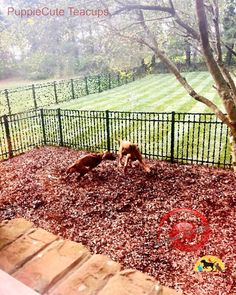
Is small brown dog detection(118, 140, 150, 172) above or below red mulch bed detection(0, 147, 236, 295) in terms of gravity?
above

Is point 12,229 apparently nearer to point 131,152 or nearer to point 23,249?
point 23,249

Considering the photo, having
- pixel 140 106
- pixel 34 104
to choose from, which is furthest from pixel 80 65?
pixel 140 106

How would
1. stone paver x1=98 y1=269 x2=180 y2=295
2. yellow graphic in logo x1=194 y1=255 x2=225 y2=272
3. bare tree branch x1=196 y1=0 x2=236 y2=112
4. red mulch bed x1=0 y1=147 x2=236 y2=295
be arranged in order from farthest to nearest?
bare tree branch x1=196 y1=0 x2=236 y2=112, red mulch bed x1=0 y1=147 x2=236 y2=295, yellow graphic in logo x1=194 y1=255 x2=225 y2=272, stone paver x1=98 y1=269 x2=180 y2=295

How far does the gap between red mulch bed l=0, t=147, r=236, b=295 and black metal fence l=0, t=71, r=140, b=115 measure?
33.4 ft

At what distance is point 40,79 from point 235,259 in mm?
28961

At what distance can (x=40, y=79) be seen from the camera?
2950 centimetres

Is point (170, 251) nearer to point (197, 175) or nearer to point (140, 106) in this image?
point (197, 175)

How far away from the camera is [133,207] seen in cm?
504

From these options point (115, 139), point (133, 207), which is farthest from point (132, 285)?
point (115, 139)

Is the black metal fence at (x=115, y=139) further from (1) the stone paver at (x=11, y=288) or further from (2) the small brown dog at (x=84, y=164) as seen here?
(1) the stone paver at (x=11, y=288)

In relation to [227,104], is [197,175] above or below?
below

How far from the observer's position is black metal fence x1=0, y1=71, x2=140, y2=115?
17.2 metres

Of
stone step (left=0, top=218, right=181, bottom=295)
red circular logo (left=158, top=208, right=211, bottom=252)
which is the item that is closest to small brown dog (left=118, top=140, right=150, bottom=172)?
red circular logo (left=158, top=208, right=211, bottom=252)

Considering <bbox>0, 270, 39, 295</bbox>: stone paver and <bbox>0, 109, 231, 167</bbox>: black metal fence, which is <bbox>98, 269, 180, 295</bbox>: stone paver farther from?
<bbox>0, 109, 231, 167</bbox>: black metal fence
